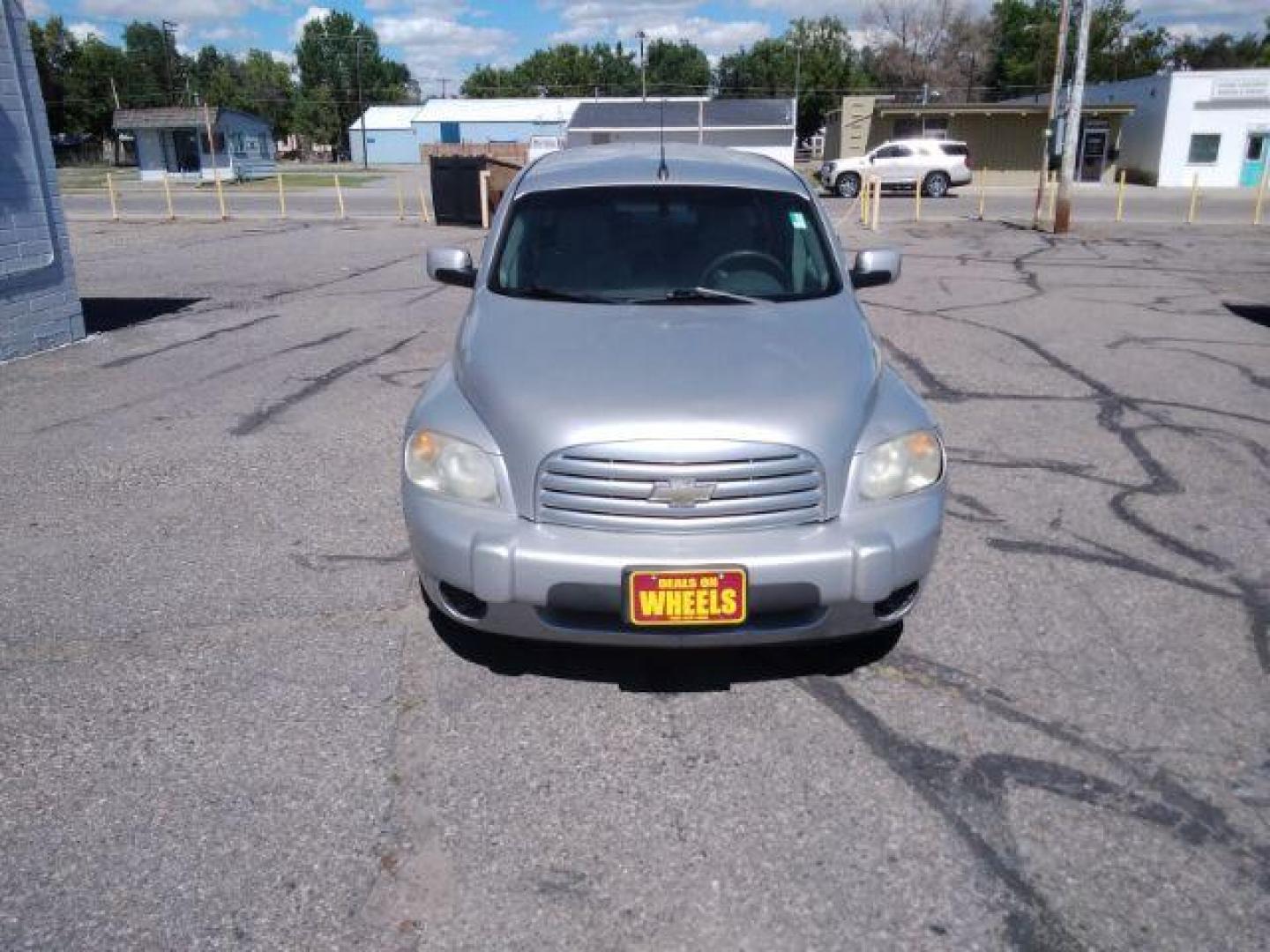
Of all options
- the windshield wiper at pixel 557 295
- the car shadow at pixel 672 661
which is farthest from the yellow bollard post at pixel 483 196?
the car shadow at pixel 672 661

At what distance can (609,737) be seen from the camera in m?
3.13

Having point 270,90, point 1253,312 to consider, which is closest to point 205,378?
point 1253,312

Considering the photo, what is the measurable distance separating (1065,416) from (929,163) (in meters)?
30.4

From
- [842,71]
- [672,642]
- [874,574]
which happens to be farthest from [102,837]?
[842,71]

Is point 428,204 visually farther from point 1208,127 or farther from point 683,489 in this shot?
point 683,489

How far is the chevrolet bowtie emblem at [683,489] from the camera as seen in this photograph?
3.00 metres

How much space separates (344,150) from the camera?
9794cm

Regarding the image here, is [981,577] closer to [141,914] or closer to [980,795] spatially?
[980,795]

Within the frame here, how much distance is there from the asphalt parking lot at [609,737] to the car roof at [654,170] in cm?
190

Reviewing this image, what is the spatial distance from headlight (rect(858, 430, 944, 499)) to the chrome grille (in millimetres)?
198

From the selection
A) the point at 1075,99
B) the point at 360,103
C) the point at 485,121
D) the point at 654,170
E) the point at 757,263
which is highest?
the point at 360,103

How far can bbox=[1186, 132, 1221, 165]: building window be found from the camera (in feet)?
129

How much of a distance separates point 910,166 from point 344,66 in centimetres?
9524

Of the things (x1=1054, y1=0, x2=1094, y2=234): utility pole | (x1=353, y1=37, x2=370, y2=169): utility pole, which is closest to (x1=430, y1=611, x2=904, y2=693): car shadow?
(x1=1054, y1=0, x2=1094, y2=234): utility pole
